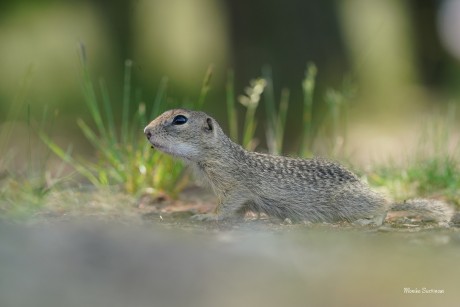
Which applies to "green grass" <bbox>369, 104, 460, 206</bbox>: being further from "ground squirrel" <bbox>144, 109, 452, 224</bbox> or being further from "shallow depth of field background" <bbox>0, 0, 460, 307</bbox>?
"ground squirrel" <bbox>144, 109, 452, 224</bbox>

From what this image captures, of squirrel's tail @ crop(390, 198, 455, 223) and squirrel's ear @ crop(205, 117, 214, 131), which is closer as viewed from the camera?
squirrel's tail @ crop(390, 198, 455, 223)

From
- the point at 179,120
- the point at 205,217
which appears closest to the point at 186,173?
the point at 179,120

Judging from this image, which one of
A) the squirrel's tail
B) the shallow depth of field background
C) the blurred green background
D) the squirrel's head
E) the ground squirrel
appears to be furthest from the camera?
the blurred green background

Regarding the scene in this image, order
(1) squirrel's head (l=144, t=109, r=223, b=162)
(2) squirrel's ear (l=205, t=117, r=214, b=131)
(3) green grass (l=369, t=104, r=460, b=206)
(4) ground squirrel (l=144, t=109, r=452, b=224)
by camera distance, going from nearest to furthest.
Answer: (1) squirrel's head (l=144, t=109, r=223, b=162), (4) ground squirrel (l=144, t=109, r=452, b=224), (2) squirrel's ear (l=205, t=117, r=214, b=131), (3) green grass (l=369, t=104, r=460, b=206)

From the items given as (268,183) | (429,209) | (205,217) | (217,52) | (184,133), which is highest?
(217,52)

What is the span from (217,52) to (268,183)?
27.2 ft

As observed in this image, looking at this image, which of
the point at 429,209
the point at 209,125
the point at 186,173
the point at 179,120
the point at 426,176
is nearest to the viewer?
the point at 429,209

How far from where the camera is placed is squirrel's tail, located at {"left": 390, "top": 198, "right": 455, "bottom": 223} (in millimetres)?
4883

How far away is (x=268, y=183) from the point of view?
5.19 m

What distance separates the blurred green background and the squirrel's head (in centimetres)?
661

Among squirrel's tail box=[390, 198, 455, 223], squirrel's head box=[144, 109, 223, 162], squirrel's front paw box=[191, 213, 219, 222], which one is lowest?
squirrel's front paw box=[191, 213, 219, 222]

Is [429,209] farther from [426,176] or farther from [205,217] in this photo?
[205,217]

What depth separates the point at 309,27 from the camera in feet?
44.0

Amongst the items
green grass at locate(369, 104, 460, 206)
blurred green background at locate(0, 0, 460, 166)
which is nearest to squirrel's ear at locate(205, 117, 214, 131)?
green grass at locate(369, 104, 460, 206)
